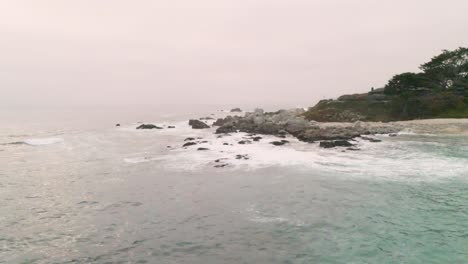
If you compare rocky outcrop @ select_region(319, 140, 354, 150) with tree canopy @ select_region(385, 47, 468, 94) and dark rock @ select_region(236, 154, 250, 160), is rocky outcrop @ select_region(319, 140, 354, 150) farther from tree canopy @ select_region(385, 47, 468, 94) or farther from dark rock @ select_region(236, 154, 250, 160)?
tree canopy @ select_region(385, 47, 468, 94)

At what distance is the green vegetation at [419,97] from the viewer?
234 ft

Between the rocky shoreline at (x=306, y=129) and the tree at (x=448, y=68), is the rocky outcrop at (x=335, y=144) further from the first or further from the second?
the tree at (x=448, y=68)

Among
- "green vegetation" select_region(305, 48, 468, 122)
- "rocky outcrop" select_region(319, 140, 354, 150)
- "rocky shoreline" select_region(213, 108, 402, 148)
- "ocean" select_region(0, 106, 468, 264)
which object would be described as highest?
"green vegetation" select_region(305, 48, 468, 122)

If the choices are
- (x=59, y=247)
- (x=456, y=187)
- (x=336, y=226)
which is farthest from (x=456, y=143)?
(x=59, y=247)

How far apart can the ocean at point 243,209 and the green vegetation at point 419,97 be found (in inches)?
1522

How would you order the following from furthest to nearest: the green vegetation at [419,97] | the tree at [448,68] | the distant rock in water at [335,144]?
1. the tree at [448,68]
2. the green vegetation at [419,97]
3. the distant rock in water at [335,144]

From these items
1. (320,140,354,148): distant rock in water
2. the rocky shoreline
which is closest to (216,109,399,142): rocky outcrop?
the rocky shoreline

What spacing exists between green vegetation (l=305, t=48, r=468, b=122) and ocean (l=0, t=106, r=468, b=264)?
38.7 meters

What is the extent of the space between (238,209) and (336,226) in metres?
5.69

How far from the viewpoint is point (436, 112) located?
69.9 m

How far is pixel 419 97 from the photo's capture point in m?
74.2

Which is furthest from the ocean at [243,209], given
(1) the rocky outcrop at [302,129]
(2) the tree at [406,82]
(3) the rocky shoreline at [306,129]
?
(2) the tree at [406,82]

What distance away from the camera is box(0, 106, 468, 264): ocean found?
13.8m

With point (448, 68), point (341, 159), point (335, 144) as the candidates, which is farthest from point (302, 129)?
point (448, 68)
